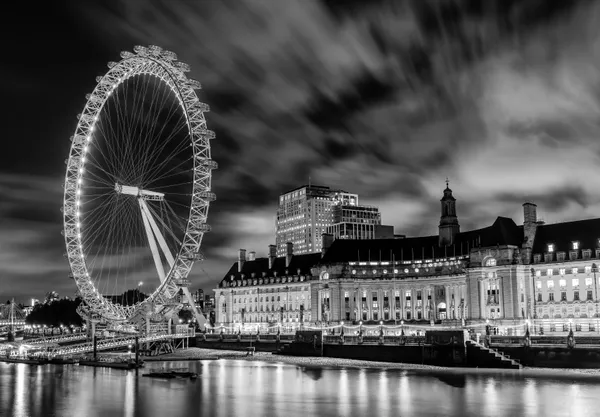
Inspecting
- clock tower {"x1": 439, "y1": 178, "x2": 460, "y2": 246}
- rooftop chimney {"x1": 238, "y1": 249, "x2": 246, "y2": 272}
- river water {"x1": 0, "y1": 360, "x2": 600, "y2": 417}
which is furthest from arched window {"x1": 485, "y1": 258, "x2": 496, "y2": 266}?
rooftop chimney {"x1": 238, "y1": 249, "x2": 246, "y2": 272}

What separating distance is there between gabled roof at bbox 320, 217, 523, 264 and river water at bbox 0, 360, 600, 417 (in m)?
48.1

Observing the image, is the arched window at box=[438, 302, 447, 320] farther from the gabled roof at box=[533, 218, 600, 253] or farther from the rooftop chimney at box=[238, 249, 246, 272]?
the rooftop chimney at box=[238, 249, 246, 272]

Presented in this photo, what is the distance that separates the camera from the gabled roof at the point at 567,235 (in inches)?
4269

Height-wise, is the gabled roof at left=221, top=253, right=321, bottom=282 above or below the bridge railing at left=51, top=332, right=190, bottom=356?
above

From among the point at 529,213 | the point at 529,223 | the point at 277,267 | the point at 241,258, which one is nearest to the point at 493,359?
the point at 529,223

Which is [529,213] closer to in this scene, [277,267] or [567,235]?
[567,235]

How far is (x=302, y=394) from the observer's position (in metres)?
58.2

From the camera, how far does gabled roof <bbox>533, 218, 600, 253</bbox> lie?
4269 inches

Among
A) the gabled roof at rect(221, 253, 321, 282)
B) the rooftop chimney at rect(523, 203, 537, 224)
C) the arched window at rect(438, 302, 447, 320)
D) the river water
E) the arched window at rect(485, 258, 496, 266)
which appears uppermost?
the rooftop chimney at rect(523, 203, 537, 224)

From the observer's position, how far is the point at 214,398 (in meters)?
56.4

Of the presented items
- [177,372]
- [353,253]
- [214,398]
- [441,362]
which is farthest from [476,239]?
[214,398]

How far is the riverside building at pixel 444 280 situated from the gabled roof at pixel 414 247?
207 millimetres

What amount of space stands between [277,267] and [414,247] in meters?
34.6

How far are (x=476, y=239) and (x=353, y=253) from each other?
27325mm
